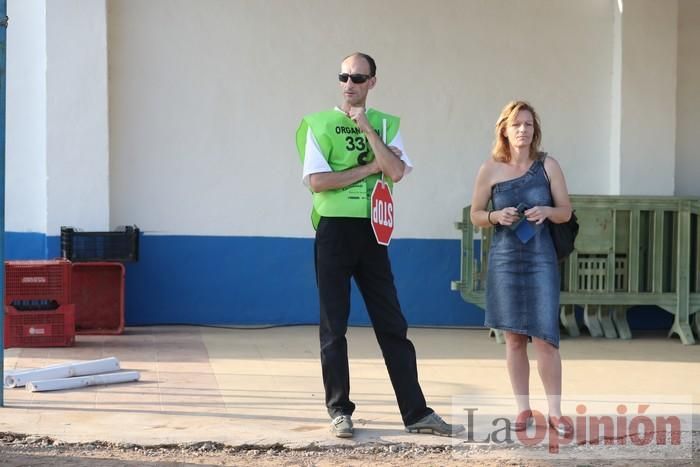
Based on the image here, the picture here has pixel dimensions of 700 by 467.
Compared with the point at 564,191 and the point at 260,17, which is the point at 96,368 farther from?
the point at 260,17

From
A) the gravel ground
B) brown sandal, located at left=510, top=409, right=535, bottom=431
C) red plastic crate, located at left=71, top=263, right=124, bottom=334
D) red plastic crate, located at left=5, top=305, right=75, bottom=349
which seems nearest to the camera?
the gravel ground

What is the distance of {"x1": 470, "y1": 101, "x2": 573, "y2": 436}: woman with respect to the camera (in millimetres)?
5980

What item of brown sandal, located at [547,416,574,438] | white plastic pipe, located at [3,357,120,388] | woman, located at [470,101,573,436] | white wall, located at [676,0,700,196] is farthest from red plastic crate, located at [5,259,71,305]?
white wall, located at [676,0,700,196]

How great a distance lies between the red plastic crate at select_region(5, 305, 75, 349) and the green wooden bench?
11.1 ft

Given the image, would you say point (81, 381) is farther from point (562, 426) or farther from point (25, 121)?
point (25, 121)

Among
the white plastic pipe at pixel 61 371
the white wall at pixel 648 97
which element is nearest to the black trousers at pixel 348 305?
the white plastic pipe at pixel 61 371

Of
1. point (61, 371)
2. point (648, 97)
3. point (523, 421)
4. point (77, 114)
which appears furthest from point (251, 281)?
point (523, 421)

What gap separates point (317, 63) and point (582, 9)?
263 centimetres

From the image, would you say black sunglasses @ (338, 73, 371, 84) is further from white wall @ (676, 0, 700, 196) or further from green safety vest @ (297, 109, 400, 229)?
white wall @ (676, 0, 700, 196)

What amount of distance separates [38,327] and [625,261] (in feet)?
17.0

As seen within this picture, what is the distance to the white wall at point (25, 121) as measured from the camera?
1010 centimetres

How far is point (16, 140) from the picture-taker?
33.5 ft

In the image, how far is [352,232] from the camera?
5969 mm

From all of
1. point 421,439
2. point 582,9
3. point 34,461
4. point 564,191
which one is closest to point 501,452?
point 421,439
